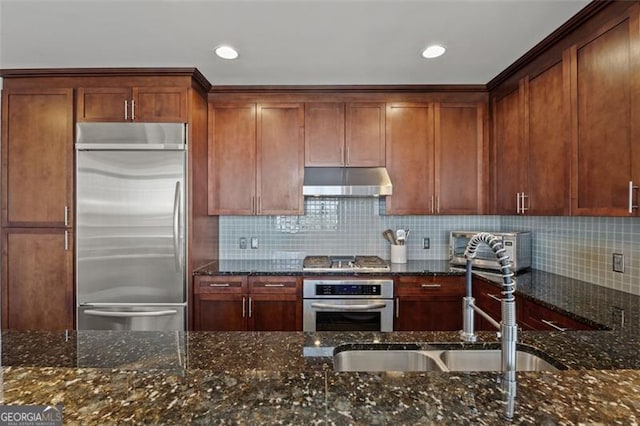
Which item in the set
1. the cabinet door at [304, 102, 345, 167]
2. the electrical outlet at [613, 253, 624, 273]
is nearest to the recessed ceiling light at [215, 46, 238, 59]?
the cabinet door at [304, 102, 345, 167]

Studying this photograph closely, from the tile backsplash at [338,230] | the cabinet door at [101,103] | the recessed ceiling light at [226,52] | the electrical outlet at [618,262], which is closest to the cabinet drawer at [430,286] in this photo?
the tile backsplash at [338,230]

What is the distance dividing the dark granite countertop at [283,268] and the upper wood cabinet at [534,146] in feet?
2.47

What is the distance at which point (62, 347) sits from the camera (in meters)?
1.11

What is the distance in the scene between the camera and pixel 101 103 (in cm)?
271

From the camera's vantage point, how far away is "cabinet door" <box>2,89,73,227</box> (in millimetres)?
2684

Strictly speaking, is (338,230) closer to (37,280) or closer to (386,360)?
(386,360)

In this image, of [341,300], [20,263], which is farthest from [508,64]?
[20,263]

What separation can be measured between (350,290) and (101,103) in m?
2.51

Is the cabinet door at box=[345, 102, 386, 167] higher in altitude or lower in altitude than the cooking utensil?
higher

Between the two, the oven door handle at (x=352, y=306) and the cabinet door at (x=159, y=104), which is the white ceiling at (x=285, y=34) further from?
the oven door handle at (x=352, y=306)

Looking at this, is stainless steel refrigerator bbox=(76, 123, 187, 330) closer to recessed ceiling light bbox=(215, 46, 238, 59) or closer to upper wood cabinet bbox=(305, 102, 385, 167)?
recessed ceiling light bbox=(215, 46, 238, 59)

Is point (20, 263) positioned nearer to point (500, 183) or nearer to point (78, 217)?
point (78, 217)

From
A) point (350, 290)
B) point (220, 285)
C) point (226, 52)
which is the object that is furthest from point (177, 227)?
point (350, 290)

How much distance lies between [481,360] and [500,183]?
6.97ft
